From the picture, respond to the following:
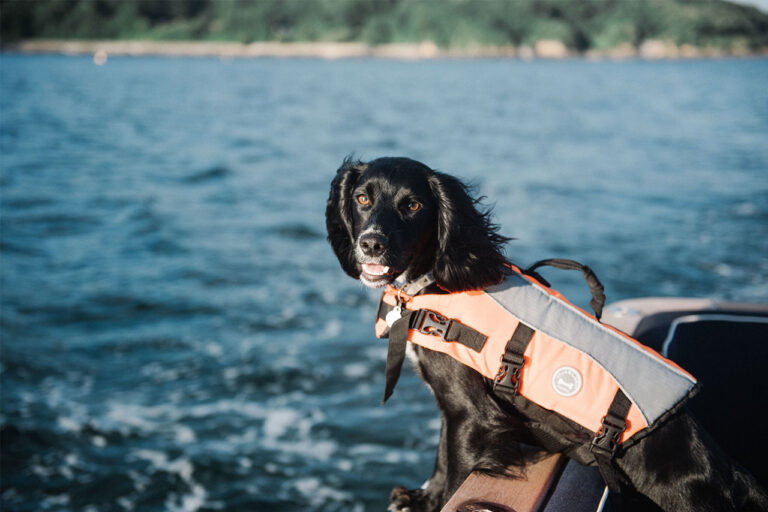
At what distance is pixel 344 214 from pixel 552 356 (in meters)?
1.30

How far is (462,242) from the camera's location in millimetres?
2875

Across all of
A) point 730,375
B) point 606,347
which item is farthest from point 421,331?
point 730,375

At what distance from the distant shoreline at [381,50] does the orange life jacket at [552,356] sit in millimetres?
132690

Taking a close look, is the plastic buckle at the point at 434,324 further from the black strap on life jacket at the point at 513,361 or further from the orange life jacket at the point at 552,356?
the black strap on life jacket at the point at 513,361

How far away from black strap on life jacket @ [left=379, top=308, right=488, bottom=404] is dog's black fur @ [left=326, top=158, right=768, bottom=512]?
0.13 meters

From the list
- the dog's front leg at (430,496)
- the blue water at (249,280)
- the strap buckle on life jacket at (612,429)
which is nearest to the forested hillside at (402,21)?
the blue water at (249,280)

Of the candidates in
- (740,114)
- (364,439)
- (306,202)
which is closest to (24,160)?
(306,202)

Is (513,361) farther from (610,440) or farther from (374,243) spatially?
(374,243)

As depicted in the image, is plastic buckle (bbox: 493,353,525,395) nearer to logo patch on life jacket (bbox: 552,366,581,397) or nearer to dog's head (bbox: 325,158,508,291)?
logo patch on life jacket (bbox: 552,366,581,397)

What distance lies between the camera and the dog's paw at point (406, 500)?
3.06 metres

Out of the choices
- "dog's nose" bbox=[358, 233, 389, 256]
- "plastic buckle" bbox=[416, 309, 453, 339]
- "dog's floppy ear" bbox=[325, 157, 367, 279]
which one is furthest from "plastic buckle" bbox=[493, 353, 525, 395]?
"dog's floppy ear" bbox=[325, 157, 367, 279]

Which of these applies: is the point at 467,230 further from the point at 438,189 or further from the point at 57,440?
the point at 57,440

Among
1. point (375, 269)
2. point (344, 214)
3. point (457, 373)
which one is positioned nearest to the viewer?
point (457, 373)

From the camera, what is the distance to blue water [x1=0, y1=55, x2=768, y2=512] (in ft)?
17.5
